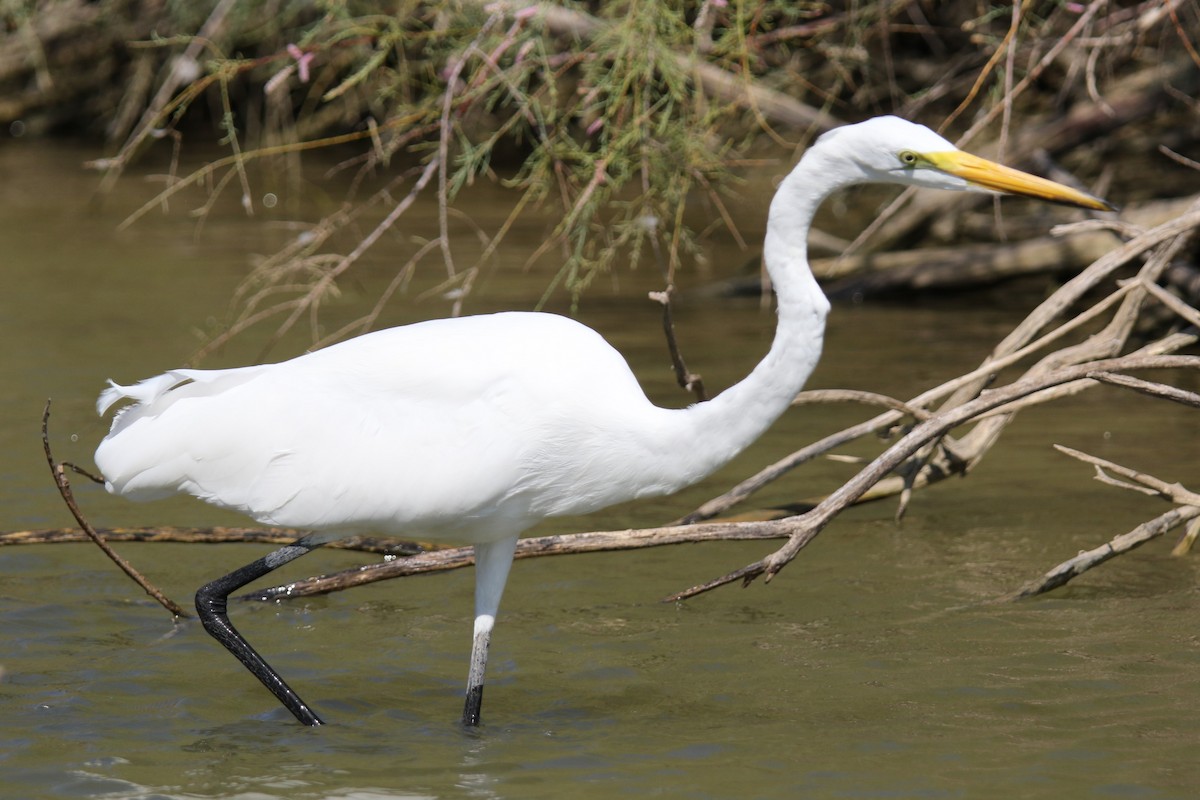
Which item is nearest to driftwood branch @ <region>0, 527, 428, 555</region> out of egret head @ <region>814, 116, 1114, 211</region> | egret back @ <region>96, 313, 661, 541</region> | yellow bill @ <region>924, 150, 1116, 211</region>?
egret back @ <region>96, 313, 661, 541</region>

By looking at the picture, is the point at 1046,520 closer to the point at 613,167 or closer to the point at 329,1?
the point at 613,167

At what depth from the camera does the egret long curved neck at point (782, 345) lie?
12.1ft

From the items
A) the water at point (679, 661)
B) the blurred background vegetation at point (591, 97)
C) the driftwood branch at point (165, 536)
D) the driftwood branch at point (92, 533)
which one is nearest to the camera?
the water at point (679, 661)

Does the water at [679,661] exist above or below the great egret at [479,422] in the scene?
below

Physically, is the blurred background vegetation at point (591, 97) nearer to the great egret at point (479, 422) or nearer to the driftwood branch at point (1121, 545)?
the great egret at point (479, 422)

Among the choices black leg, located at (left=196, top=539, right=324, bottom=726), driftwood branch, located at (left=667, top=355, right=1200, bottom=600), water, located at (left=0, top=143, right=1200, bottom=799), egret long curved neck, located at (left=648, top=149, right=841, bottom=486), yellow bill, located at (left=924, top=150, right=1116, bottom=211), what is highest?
yellow bill, located at (left=924, top=150, right=1116, bottom=211)

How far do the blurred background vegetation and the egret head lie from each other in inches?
44.3

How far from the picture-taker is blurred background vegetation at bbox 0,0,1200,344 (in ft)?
19.1

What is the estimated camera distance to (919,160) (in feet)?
12.4

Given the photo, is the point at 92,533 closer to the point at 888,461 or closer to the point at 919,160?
the point at 888,461

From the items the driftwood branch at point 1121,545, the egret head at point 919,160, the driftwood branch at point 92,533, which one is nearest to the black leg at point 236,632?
the driftwood branch at point 92,533

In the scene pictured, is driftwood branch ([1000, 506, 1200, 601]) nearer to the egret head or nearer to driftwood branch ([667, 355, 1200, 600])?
driftwood branch ([667, 355, 1200, 600])

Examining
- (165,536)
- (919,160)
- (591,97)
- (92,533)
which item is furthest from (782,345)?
(591,97)

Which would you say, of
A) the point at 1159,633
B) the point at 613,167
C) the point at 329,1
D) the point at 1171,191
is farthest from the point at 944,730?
the point at 1171,191
